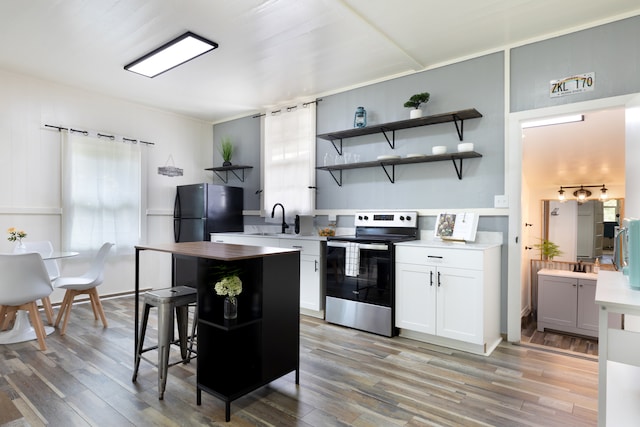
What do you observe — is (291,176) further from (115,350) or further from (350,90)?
(115,350)

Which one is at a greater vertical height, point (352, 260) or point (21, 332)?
point (352, 260)

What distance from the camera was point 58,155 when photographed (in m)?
4.46

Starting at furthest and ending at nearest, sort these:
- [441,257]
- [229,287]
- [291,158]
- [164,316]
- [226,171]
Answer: [226,171], [291,158], [441,257], [164,316], [229,287]

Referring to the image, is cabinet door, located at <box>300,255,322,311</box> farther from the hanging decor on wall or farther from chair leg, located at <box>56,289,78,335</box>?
the hanging decor on wall

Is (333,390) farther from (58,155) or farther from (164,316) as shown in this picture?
(58,155)

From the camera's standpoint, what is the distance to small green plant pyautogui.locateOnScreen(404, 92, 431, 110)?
3.64 metres

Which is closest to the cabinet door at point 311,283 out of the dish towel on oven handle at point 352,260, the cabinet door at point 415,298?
the dish towel on oven handle at point 352,260

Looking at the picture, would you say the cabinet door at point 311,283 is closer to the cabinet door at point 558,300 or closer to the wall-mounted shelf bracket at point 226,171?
the wall-mounted shelf bracket at point 226,171

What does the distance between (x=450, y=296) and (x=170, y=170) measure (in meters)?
4.46

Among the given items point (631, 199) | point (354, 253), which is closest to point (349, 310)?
point (354, 253)

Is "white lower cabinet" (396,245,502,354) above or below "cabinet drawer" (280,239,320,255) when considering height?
below

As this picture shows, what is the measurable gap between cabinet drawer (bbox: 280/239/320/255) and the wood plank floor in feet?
3.44

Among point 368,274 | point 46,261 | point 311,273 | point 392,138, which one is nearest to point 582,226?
point 392,138

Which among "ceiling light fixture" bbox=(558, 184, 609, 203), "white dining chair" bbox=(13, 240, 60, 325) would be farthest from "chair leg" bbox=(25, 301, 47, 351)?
"ceiling light fixture" bbox=(558, 184, 609, 203)
